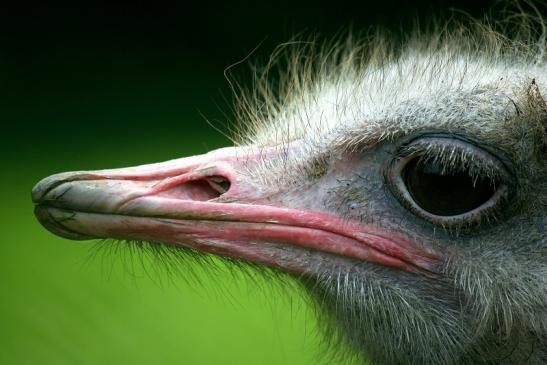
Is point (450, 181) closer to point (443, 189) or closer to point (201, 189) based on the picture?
point (443, 189)

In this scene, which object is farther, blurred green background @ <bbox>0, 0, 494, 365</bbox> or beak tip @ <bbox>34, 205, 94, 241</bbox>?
blurred green background @ <bbox>0, 0, 494, 365</bbox>

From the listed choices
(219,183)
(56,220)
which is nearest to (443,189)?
(219,183)

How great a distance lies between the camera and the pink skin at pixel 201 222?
173 centimetres

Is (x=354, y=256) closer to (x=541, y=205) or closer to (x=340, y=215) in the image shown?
(x=340, y=215)

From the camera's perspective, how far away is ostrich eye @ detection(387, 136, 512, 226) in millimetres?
1656

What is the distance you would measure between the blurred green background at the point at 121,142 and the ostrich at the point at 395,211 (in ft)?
0.93

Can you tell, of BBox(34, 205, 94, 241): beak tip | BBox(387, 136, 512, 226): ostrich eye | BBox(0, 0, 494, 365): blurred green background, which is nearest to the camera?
BBox(387, 136, 512, 226): ostrich eye

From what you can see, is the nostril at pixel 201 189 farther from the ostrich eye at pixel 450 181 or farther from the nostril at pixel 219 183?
the ostrich eye at pixel 450 181

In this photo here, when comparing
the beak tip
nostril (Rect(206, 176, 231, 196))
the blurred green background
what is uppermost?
the beak tip

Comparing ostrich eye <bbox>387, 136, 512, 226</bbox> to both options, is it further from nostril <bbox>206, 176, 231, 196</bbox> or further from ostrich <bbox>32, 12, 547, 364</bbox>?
nostril <bbox>206, 176, 231, 196</bbox>

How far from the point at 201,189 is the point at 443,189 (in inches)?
18.7

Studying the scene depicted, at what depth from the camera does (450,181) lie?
65.9 inches

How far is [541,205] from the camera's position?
1.68m

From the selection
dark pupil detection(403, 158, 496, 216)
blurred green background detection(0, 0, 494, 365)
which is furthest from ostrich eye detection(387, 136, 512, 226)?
blurred green background detection(0, 0, 494, 365)
